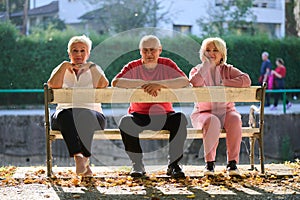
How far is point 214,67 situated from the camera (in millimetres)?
4602

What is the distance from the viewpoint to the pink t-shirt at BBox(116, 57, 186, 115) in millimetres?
4469

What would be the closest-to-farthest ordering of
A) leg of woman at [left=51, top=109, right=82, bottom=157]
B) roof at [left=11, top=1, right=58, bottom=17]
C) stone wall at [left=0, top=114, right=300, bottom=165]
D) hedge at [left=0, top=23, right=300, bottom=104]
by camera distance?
leg of woman at [left=51, top=109, right=82, bottom=157]
stone wall at [left=0, top=114, right=300, bottom=165]
hedge at [left=0, top=23, right=300, bottom=104]
roof at [left=11, top=1, right=58, bottom=17]

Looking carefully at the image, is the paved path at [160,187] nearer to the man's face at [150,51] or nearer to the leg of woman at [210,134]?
the leg of woman at [210,134]

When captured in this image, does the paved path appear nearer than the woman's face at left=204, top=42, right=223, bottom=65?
Yes

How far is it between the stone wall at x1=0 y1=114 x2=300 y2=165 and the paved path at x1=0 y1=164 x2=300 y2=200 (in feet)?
22.6

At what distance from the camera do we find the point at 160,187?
393cm

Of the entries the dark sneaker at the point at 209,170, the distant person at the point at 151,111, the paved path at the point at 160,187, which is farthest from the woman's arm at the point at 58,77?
the dark sneaker at the point at 209,170

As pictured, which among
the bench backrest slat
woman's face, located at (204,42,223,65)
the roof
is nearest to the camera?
the bench backrest slat

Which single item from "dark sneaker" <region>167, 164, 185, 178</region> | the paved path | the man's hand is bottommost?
the paved path

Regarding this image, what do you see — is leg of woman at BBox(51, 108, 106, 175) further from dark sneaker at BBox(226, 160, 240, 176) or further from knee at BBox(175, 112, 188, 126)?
dark sneaker at BBox(226, 160, 240, 176)

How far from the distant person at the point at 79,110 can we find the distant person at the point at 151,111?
17 centimetres

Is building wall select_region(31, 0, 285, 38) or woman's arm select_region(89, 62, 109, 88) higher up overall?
building wall select_region(31, 0, 285, 38)

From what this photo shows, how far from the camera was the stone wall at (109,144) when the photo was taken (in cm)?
1146

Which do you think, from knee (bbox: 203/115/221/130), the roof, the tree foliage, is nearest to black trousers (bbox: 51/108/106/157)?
knee (bbox: 203/115/221/130)
